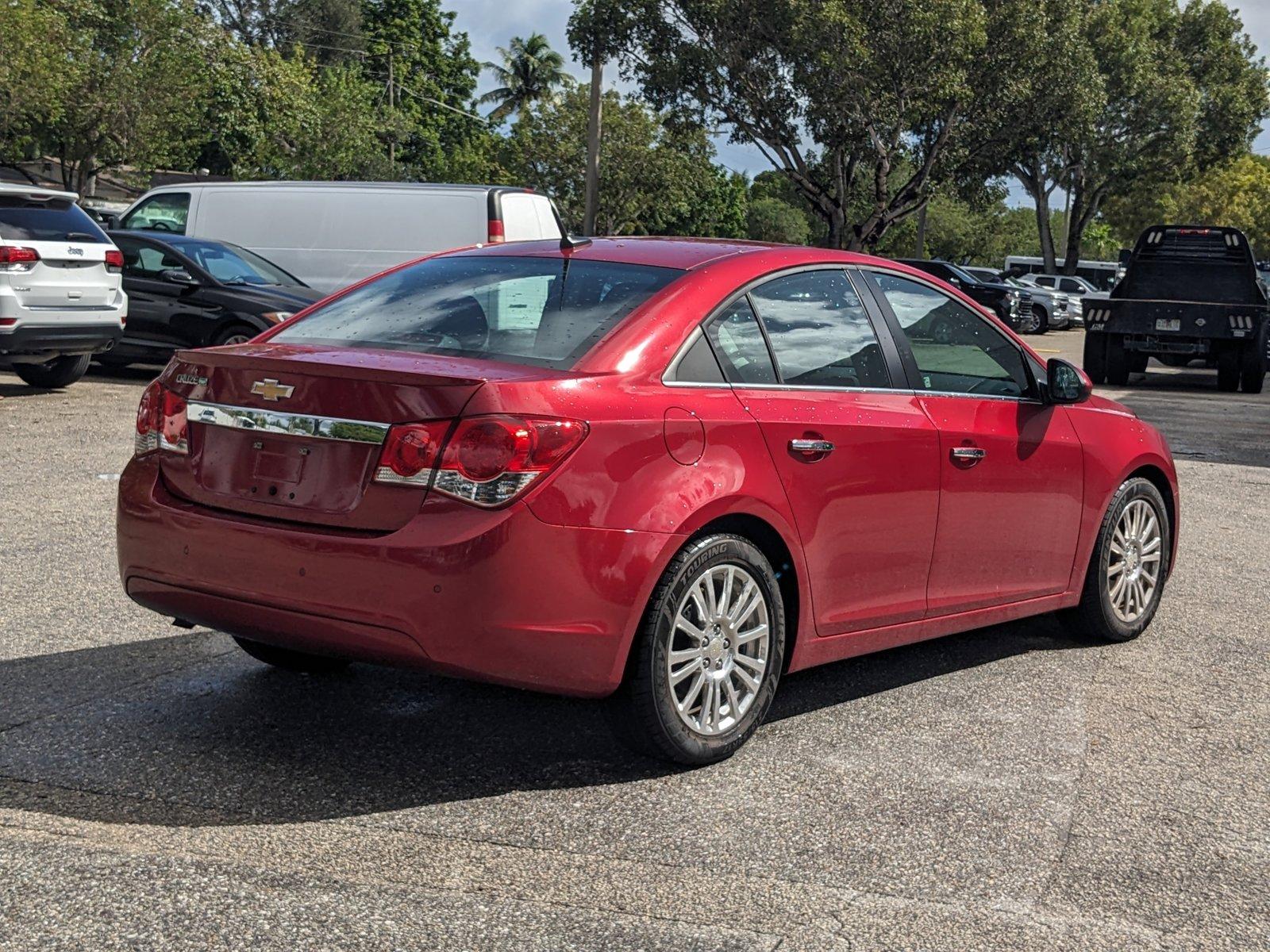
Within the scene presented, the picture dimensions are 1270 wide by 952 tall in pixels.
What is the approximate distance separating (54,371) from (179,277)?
1732 millimetres

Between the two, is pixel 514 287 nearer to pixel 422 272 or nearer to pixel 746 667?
pixel 422 272

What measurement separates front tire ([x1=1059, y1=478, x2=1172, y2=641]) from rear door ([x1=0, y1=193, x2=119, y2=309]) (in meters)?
9.58

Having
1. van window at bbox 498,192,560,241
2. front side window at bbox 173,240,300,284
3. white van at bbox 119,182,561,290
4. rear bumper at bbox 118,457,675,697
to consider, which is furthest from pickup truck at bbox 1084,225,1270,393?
rear bumper at bbox 118,457,675,697

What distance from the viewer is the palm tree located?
9688 cm

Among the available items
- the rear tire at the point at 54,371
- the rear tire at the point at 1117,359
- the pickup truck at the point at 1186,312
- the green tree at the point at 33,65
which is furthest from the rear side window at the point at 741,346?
the green tree at the point at 33,65

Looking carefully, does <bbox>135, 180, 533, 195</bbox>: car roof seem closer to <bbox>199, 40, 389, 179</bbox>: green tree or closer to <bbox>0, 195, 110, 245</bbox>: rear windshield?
<bbox>0, 195, 110, 245</bbox>: rear windshield

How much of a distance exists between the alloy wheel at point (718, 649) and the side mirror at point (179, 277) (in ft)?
39.4

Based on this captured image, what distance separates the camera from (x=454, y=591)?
4027mm

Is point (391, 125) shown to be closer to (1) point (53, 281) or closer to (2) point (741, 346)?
(1) point (53, 281)

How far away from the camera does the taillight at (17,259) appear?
1284 centimetres

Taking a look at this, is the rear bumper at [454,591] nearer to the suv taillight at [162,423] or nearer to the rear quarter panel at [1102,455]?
the suv taillight at [162,423]

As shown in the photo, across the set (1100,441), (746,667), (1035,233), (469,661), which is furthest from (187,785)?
(1035,233)

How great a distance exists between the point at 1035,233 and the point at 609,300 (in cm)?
12070

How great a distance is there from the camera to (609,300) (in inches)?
186
